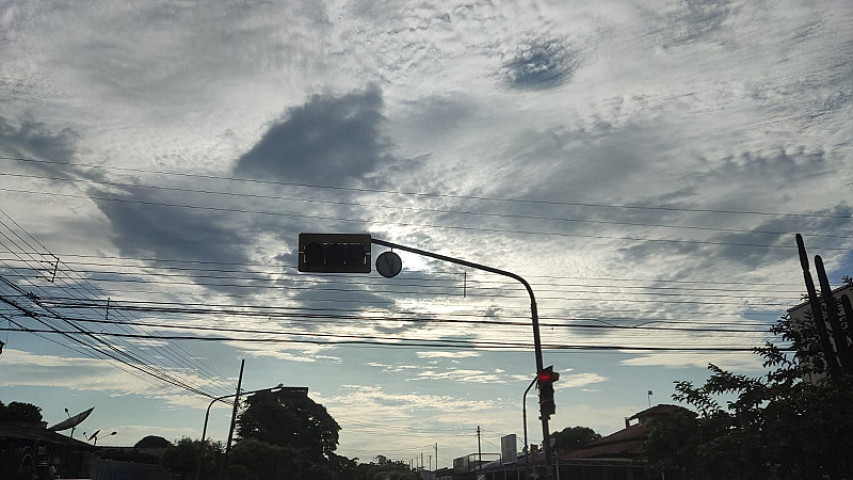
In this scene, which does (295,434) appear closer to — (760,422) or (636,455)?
(636,455)

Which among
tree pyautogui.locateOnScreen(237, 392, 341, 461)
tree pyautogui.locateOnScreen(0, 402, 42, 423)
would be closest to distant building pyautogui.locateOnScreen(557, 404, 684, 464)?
tree pyautogui.locateOnScreen(237, 392, 341, 461)

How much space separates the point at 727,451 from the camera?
1861 cm

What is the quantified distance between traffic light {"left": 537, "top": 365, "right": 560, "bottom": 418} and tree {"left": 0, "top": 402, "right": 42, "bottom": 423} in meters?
60.2

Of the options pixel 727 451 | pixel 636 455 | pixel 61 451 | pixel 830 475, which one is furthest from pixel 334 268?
pixel 61 451

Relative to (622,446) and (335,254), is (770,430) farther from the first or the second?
(622,446)

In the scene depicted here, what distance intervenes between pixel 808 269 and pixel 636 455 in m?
19.0

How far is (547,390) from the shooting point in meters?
15.1

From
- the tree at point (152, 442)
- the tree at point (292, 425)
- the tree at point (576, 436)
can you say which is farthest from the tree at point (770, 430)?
the tree at point (152, 442)

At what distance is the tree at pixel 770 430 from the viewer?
16.9 m

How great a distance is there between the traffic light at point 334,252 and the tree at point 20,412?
195 feet

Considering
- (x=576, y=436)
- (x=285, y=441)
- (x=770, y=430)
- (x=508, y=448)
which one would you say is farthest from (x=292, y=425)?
(x=770, y=430)

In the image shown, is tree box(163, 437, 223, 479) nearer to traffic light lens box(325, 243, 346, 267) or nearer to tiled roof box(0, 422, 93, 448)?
tiled roof box(0, 422, 93, 448)

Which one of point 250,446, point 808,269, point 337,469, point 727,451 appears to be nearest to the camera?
point 727,451

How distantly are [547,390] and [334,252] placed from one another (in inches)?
258
